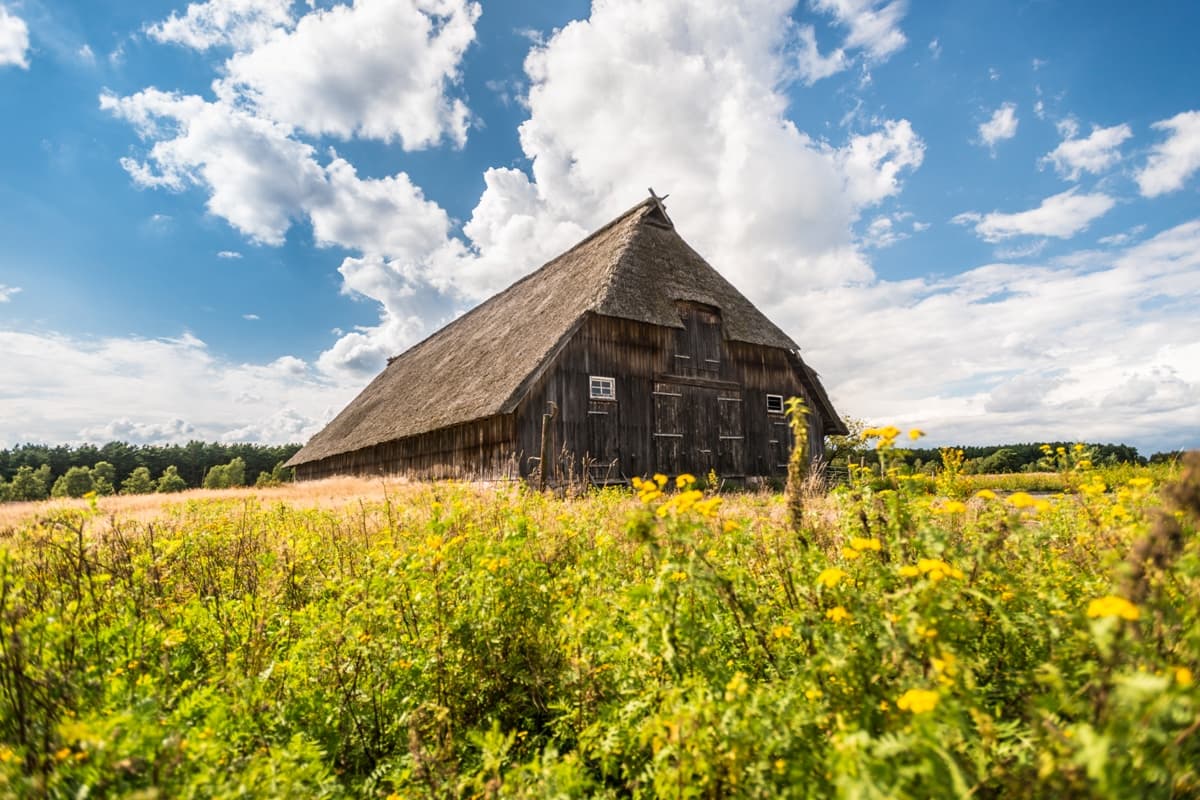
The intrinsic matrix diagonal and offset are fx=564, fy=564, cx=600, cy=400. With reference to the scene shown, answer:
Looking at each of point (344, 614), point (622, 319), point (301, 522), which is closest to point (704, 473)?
point (622, 319)

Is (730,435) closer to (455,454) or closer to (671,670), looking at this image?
(455,454)

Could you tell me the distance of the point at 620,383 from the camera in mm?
14344

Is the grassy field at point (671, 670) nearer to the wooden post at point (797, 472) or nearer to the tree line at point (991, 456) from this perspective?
the wooden post at point (797, 472)

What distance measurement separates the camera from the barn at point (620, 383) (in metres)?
13.3

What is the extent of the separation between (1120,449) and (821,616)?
2958cm

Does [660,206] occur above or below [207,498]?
above

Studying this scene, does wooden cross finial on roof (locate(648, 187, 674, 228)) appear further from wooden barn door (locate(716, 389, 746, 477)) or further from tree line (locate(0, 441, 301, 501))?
tree line (locate(0, 441, 301, 501))

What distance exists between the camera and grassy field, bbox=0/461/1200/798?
56.5 inches

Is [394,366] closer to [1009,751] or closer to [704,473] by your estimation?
[704,473]

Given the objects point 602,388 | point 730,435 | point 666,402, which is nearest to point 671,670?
point 602,388

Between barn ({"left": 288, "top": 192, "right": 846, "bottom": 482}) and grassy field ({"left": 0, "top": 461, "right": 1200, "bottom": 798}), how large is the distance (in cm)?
796

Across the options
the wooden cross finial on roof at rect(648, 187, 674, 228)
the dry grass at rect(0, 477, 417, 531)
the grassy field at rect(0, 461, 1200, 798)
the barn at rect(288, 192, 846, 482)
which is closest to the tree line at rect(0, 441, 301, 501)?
the dry grass at rect(0, 477, 417, 531)

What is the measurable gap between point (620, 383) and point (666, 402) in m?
1.52

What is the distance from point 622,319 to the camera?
14.6 m
